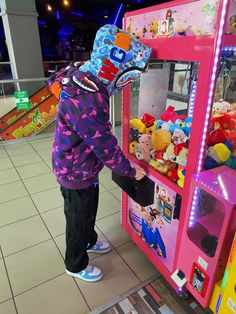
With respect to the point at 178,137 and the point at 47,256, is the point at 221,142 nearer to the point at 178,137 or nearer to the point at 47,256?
the point at 178,137

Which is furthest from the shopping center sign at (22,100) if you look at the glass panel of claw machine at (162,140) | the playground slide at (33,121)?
the glass panel of claw machine at (162,140)

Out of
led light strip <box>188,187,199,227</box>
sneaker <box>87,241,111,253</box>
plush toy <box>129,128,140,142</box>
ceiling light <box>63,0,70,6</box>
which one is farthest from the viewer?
ceiling light <box>63,0,70,6</box>

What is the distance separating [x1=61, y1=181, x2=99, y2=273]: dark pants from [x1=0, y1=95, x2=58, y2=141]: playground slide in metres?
3.03

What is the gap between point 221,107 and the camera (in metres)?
1.60

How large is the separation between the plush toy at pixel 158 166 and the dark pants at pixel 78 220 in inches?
14.3

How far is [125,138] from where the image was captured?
1660 millimetres

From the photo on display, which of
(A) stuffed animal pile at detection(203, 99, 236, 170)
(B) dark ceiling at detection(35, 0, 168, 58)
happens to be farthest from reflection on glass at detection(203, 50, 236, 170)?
(B) dark ceiling at detection(35, 0, 168, 58)

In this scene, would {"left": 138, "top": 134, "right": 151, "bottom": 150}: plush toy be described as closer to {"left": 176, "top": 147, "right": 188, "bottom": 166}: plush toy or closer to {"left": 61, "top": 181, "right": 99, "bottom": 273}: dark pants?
{"left": 176, "top": 147, "right": 188, "bottom": 166}: plush toy

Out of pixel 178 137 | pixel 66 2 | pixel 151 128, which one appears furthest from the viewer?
pixel 66 2

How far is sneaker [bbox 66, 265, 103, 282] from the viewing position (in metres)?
1.61

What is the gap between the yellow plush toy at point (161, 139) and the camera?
139cm

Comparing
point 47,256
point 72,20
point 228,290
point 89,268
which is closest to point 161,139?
point 228,290

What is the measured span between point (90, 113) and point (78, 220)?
0.67 meters

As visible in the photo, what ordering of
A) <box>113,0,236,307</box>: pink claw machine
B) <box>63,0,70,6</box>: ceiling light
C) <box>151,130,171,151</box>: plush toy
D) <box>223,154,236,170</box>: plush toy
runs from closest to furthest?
<box>113,0,236,307</box>: pink claw machine
<box>223,154,236,170</box>: plush toy
<box>151,130,171,151</box>: plush toy
<box>63,0,70,6</box>: ceiling light
